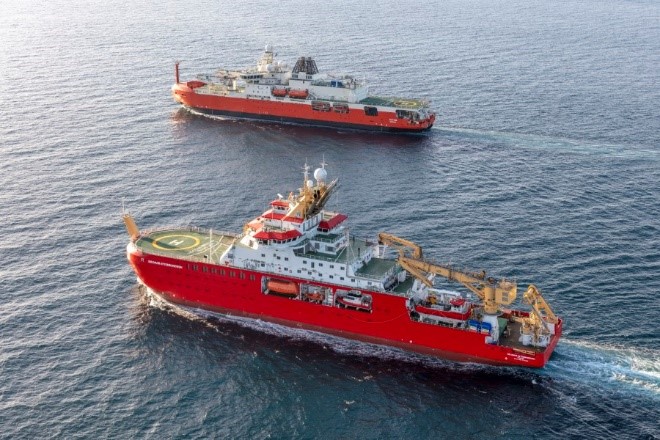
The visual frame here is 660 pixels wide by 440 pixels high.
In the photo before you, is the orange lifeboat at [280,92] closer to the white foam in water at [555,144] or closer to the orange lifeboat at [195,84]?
the orange lifeboat at [195,84]

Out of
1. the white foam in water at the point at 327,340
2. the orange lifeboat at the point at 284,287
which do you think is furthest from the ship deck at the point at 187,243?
the orange lifeboat at the point at 284,287

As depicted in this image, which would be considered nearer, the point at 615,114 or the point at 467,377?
the point at 467,377

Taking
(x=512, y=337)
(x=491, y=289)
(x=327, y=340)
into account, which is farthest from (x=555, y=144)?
(x=327, y=340)

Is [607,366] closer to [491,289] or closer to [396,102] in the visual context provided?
[491,289]

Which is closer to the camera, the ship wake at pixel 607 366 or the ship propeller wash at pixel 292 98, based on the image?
the ship wake at pixel 607 366

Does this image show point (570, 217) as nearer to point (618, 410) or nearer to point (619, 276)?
point (619, 276)

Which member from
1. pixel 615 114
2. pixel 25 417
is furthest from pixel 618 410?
pixel 615 114

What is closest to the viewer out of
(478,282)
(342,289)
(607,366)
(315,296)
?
(607,366)
